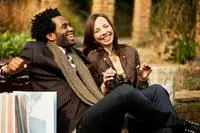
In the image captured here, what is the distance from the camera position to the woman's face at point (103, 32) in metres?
5.09

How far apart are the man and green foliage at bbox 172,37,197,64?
17.4 ft

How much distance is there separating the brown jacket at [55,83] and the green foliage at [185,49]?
18.2ft

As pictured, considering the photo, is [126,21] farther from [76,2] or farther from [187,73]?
[187,73]

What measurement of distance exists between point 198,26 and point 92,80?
5.57 metres

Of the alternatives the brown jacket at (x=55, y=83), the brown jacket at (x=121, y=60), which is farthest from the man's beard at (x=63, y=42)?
the brown jacket at (x=121, y=60)

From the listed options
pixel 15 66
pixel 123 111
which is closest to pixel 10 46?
pixel 15 66

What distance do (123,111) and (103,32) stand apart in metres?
0.97

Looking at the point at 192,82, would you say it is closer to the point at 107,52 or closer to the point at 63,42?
the point at 107,52

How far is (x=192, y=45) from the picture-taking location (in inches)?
391

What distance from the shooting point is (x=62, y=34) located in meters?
4.76

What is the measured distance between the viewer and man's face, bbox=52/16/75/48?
4.75 m

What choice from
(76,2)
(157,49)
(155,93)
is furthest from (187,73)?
(76,2)

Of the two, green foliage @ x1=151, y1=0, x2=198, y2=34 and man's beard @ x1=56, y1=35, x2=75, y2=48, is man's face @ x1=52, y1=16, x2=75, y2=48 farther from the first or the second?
green foliage @ x1=151, y1=0, x2=198, y2=34

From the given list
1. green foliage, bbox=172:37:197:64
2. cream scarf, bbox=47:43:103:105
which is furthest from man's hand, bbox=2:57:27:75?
green foliage, bbox=172:37:197:64
